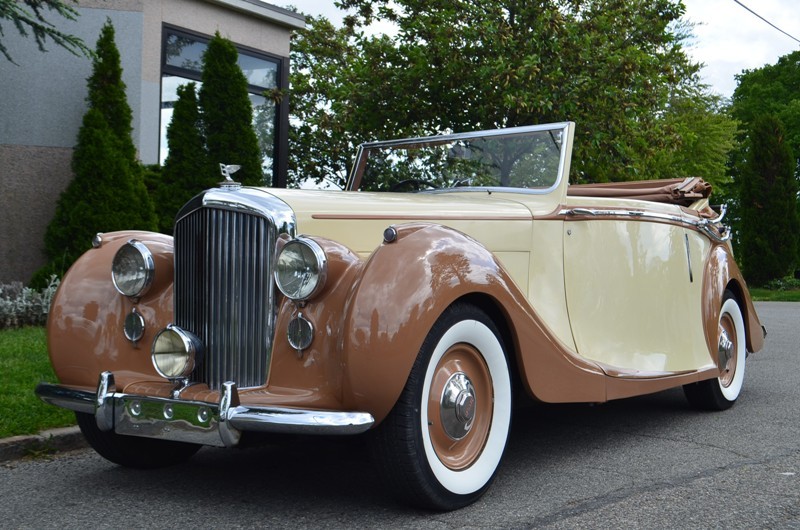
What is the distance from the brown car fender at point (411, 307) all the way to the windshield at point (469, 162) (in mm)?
1188

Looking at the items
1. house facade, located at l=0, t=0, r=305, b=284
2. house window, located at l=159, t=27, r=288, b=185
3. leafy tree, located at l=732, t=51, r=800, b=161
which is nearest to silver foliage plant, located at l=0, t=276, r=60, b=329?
house facade, located at l=0, t=0, r=305, b=284

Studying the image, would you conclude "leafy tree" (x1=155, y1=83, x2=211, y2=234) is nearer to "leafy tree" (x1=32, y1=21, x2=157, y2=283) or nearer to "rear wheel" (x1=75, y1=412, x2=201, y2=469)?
"leafy tree" (x1=32, y1=21, x2=157, y2=283)

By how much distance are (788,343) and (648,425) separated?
5.01 metres

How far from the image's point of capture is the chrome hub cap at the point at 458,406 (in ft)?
10.9

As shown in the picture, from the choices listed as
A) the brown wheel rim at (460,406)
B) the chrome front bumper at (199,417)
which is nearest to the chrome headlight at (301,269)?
the chrome front bumper at (199,417)

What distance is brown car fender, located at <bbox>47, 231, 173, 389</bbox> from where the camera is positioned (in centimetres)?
367

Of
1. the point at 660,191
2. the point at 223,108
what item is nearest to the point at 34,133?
the point at 223,108

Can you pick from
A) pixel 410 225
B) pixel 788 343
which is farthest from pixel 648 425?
pixel 788 343

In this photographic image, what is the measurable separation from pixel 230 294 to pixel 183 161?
750 cm

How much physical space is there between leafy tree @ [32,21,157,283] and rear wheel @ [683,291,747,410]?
20.3 ft

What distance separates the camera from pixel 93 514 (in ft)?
10.8

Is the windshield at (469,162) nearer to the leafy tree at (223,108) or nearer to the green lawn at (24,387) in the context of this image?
the green lawn at (24,387)

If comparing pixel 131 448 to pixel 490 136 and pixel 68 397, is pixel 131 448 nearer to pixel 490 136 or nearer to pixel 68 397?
pixel 68 397

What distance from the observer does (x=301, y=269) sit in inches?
127
